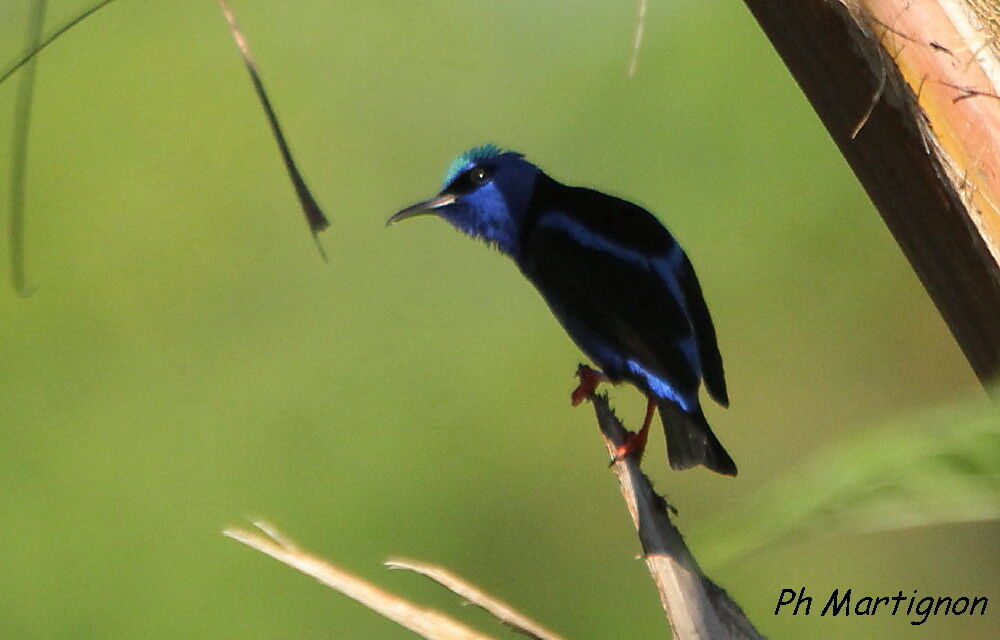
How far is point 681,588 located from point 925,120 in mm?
675

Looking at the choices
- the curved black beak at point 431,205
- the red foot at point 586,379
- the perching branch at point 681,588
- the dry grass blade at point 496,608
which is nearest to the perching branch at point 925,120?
the perching branch at point 681,588

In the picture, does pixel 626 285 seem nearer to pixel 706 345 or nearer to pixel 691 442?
pixel 706 345

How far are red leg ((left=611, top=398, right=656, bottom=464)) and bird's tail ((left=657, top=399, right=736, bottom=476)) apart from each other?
64 mm

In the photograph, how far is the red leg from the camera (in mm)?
1978

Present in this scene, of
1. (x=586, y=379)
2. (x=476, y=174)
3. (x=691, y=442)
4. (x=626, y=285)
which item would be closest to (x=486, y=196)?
Answer: (x=476, y=174)

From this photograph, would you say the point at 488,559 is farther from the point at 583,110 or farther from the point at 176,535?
the point at 583,110

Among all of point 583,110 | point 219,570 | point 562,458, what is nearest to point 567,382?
point 562,458

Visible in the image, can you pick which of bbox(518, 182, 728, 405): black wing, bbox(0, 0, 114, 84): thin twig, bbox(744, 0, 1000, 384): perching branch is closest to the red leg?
bbox(518, 182, 728, 405): black wing

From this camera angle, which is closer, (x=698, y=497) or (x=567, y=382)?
(x=698, y=497)

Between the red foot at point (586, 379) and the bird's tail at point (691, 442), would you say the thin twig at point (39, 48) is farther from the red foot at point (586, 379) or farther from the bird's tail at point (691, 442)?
the red foot at point (586, 379)

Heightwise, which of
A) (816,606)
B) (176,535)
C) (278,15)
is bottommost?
(816,606)

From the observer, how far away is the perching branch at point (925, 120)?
55.9 inches

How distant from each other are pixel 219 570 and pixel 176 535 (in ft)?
1.07

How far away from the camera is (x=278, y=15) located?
319 inches
